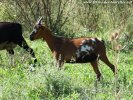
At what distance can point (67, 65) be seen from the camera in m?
11.1

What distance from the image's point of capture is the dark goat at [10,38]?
37.5ft

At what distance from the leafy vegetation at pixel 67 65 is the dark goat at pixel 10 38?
187 mm

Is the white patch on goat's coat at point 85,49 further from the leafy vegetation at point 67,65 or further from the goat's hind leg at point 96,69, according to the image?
the leafy vegetation at point 67,65

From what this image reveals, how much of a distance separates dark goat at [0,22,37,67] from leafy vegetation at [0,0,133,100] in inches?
7.4

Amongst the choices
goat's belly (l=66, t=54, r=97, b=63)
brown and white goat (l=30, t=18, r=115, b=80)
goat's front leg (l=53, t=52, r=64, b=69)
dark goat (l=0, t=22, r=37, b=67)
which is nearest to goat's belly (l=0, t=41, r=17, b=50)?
dark goat (l=0, t=22, r=37, b=67)

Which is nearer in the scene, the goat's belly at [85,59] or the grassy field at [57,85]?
the grassy field at [57,85]

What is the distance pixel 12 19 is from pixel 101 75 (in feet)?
28.4

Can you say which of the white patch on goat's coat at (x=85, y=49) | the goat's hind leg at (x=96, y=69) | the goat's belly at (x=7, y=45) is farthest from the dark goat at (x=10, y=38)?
the goat's hind leg at (x=96, y=69)

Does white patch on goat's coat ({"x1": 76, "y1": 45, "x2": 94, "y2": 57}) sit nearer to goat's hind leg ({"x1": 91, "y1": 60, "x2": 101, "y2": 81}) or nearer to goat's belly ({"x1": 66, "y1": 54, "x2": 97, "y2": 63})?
goat's belly ({"x1": 66, "y1": 54, "x2": 97, "y2": 63})

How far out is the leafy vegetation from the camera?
7.08 metres

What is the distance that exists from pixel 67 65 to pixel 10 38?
1.70m

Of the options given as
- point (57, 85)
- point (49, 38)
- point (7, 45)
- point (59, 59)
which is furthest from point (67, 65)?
point (57, 85)

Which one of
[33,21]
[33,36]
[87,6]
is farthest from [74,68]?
[87,6]

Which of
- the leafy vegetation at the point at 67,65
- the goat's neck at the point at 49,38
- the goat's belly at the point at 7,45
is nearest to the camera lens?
the leafy vegetation at the point at 67,65
